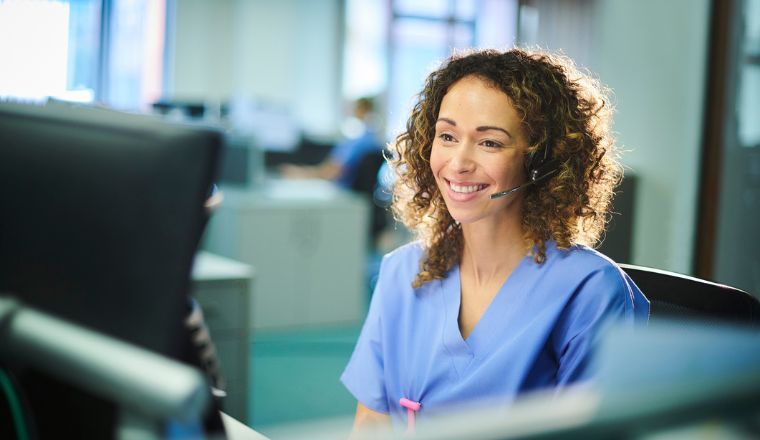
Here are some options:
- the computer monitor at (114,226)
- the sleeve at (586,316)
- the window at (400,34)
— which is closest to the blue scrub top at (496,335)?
the sleeve at (586,316)

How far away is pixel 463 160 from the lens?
1.14 metres

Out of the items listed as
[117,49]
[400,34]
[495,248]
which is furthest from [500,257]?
[400,34]

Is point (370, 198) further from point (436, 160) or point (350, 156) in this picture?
point (436, 160)

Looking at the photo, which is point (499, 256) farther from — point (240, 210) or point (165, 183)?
point (240, 210)

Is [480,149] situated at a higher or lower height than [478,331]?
higher

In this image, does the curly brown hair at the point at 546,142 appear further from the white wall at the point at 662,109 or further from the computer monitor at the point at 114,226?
the white wall at the point at 662,109

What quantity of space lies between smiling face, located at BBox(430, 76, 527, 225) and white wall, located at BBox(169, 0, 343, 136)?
609 centimetres

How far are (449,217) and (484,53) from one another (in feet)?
0.85

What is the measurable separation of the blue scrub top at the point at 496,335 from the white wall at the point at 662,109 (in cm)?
225

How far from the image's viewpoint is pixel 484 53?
3.91 ft

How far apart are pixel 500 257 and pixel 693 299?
28 cm

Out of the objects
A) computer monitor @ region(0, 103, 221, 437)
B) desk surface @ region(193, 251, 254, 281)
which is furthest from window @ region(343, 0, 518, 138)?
computer monitor @ region(0, 103, 221, 437)

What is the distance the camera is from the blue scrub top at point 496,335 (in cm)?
104

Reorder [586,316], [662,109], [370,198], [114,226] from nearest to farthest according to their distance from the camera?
[114,226] → [586,316] → [662,109] → [370,198]
